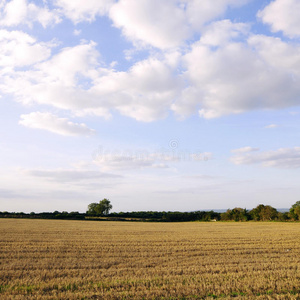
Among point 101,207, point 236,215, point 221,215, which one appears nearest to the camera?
point 236,215

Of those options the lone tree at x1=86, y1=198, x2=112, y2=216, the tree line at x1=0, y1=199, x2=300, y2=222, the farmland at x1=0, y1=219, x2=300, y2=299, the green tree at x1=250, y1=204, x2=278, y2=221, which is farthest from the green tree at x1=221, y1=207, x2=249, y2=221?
the farmland at x1=0, y1=219, x2=300, y2=299

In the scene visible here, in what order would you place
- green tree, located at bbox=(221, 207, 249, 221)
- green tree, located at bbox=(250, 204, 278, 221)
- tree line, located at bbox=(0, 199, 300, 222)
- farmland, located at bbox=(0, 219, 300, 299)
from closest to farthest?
farmland, located at bbox=(0, 219, 300, 299) → tree line, located at bbox=(0, 199, 300, 222) → green tree, located at bbox=(250, 204, 278, 221) → green tree, located at bbox=(221, 207, 249, 221)

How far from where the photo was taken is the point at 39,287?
10523mm

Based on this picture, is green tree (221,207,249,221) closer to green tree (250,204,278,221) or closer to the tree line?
the tree line

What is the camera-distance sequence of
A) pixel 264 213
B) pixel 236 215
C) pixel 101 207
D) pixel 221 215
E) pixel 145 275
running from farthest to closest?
pixel 101 207
pixel 221 215
pixel 236 215
pixel 264 213
pixel 145 275

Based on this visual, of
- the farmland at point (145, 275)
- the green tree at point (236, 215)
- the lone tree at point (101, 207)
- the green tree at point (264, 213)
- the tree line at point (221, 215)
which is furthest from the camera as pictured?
the lone tree at point (101, 207)

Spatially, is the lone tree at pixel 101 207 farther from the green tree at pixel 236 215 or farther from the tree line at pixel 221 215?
the green tree at pixel 236 215

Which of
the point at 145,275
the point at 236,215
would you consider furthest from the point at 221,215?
the point at 145,275

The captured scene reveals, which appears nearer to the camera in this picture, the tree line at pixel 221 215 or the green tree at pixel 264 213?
the tree line at pixel 221 215

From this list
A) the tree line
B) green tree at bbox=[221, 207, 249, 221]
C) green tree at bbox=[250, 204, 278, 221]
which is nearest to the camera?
the tree line

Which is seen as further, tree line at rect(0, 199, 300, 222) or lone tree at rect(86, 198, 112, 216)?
lone tree at rect(86, 198, 112, 216)

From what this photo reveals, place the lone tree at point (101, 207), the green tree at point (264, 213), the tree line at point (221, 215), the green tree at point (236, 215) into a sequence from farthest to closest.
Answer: the lone tree at point (101, 207)
the green tree at point (236, 215)
the green tree at point (264, 213)
the tree line at point (221, 215)

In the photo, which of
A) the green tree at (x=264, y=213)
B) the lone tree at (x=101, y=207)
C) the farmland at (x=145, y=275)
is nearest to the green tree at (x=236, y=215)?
the green tree at (x=264, y=213)

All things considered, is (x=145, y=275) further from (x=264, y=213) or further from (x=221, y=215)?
(x=221, y=215)
